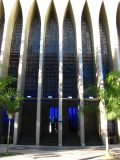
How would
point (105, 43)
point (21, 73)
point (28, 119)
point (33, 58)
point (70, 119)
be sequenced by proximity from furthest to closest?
point (105, 43), point (33, 58), point (70, 119), point (28, 119), point (21, 73)

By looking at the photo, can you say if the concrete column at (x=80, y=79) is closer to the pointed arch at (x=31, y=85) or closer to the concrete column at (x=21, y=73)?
the pointed arch at (x=31, y=85)

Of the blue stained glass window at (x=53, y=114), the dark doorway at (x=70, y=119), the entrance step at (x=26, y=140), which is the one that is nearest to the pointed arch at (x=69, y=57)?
the dark doorway at (x=70, y=119)

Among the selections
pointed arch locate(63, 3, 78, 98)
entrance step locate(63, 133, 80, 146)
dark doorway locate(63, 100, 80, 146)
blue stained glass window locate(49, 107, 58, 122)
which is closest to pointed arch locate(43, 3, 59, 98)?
pointed arch locate(63, 3, 78, 98)

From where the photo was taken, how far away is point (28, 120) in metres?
34.3

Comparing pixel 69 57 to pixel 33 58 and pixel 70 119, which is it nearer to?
pixel 33 58

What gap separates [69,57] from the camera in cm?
3706

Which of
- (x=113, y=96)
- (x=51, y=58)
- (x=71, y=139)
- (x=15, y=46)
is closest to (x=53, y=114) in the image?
(x=71, y=139)

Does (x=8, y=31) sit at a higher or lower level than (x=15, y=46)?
higher

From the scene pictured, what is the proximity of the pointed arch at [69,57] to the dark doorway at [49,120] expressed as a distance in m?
2.95

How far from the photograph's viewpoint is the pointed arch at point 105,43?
3709cm

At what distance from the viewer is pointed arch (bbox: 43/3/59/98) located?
3503 centimetres

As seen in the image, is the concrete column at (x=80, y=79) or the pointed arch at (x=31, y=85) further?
the pointed arch at (x=31, y=85)

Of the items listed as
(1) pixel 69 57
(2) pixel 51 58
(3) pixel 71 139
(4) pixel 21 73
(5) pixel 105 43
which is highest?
(5) pixel 105 43

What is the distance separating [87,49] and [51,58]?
19.3ft
